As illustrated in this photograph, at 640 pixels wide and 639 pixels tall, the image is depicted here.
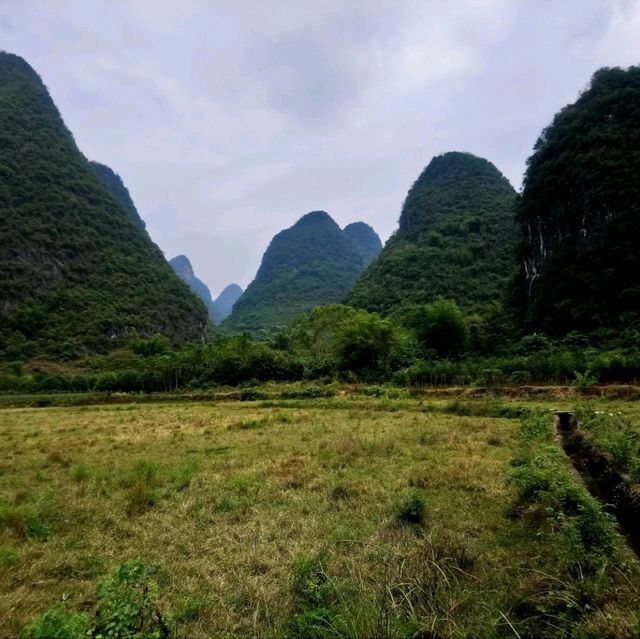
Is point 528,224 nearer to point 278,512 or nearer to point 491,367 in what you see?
point 491,367

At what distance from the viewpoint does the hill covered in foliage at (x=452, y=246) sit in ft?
263

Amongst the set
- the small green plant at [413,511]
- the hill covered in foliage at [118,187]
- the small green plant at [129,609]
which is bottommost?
the small green plant at [413,511]

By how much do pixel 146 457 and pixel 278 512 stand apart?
7.44 meters

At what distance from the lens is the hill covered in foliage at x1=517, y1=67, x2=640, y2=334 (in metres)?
48.1

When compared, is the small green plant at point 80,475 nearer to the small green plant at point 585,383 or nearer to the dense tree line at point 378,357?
the small green plant at point 585,383

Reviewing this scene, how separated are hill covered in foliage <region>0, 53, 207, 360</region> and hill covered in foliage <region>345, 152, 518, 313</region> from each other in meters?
45.7

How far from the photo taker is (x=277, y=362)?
52.1 meters

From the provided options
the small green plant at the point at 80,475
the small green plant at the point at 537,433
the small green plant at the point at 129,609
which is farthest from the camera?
the small green plant at the point at 537,433

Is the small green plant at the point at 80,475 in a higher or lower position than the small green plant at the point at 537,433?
lower

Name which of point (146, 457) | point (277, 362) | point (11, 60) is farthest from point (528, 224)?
A: point (11, 60)

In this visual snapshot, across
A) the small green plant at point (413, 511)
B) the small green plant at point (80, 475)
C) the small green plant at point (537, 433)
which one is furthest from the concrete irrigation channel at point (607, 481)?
the small green plant at point (80, 475)

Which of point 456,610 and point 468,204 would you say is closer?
point 456,610

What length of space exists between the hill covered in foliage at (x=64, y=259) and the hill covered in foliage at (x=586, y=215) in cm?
7383

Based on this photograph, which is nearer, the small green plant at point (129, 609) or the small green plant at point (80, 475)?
the small green plant at point (129, 609)
